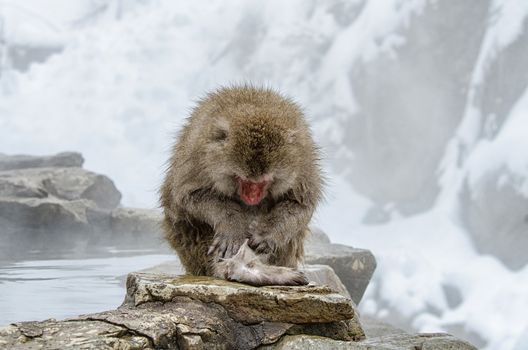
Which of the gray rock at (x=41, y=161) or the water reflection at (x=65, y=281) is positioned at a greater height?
the gray rock at (x=41, y=161)

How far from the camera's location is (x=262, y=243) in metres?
3.27

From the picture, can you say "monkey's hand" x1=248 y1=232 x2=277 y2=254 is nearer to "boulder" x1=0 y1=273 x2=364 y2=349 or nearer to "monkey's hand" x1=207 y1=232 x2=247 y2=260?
"monkey's hand" x1=207 y1=232 x2=247 y2=260

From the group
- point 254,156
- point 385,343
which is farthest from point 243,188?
point 385,343

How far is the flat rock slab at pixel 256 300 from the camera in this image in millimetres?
2756

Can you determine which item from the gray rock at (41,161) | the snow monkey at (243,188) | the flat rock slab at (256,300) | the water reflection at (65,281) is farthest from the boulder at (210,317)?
the gray rock at (41,161)

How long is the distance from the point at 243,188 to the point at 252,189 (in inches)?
1.6

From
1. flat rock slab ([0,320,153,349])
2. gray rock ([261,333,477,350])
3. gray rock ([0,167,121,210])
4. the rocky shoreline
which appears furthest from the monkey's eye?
gray rock ([0,167,121,210])

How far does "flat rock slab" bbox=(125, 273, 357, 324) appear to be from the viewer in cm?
276

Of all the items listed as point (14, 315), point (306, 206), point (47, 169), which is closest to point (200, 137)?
point (306, 206)

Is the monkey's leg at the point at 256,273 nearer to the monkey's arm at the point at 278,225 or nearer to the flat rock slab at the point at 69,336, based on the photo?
the monkey's arm at the point at 278,225

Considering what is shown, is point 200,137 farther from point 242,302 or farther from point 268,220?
point 242,302

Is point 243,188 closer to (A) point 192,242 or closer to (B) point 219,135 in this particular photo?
(B) point 219,135

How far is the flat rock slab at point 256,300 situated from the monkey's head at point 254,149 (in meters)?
0.48

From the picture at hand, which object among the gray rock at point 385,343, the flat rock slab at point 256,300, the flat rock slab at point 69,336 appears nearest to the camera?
the flat rock slab at point 69,336
